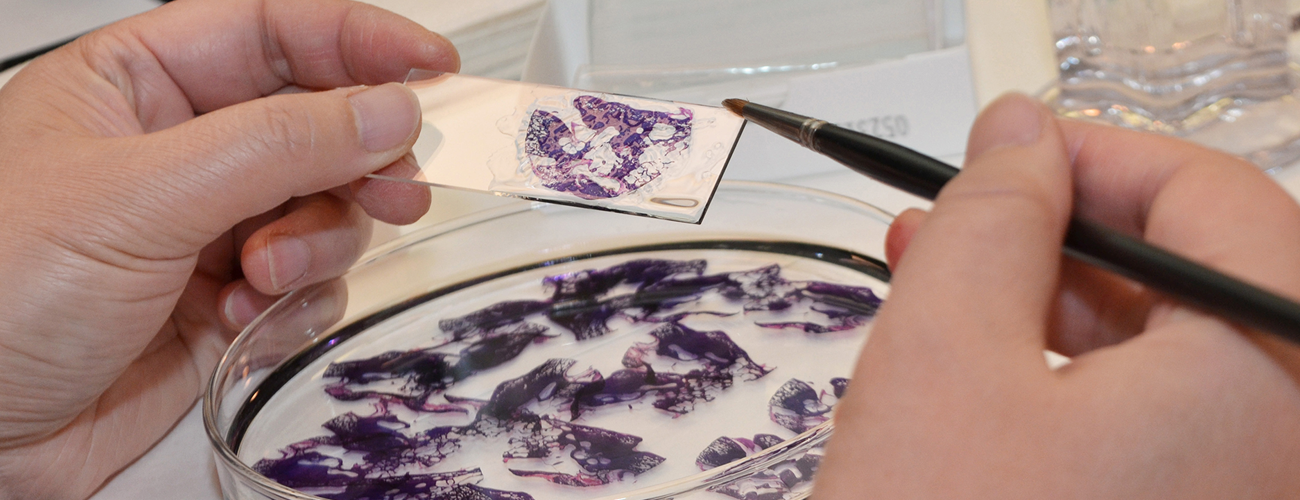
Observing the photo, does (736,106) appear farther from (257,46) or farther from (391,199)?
(257,46)

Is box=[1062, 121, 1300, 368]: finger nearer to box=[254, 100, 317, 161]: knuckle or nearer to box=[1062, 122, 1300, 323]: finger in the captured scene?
box=[1062, 122, 1300, 323]: finger

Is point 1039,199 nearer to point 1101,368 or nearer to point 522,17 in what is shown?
point 1101,368

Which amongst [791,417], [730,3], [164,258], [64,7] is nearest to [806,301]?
[791,417]

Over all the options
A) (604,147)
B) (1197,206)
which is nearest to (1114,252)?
(1197,206)

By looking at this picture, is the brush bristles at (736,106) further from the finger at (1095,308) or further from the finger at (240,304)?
the finger at (240,304)

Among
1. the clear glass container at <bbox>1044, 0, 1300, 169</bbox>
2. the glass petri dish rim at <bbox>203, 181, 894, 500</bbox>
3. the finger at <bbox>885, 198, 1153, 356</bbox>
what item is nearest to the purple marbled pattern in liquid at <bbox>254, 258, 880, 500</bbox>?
the glass petri dish rim at <bbox>203, 181, 894, 500</bbox>

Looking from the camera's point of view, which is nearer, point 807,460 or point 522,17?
point 807,460
